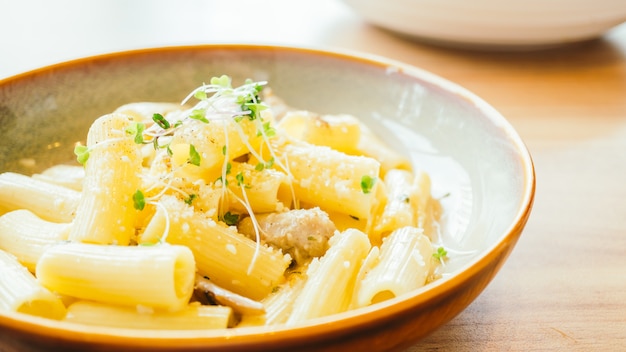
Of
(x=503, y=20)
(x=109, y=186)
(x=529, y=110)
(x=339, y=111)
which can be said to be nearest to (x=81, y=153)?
(x=109, y=186)

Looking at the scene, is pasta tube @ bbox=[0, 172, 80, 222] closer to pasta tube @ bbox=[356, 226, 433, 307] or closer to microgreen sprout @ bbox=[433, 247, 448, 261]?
pasta tube @ bbox=[356, 226, 433, 307]

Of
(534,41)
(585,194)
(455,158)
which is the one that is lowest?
(585,194)

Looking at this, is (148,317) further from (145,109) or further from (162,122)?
(145,109)

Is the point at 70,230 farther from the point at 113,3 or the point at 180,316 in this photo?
the point at 113,3

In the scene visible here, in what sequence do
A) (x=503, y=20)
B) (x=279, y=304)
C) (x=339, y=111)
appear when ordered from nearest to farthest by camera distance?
(x=279, y=304)
(x=339, y=111)
(x=503, y=20)

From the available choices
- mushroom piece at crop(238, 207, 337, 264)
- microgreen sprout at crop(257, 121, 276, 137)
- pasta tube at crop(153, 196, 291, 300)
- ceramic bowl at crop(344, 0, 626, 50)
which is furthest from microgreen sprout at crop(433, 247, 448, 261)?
ceramic bowl at crop(344, 0, 626, 50)

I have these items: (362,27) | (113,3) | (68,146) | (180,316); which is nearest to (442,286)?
(180,316)

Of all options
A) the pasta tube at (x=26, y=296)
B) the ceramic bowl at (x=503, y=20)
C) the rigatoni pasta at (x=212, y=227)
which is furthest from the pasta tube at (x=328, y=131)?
the ceramic bowl at (x=503, y=20)
